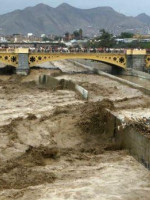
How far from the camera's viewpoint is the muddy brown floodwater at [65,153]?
59.0 ft

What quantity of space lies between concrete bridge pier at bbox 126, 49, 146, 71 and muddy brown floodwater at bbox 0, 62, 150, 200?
29635 millimetres

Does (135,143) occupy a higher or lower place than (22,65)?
lower

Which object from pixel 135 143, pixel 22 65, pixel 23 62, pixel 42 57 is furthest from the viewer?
pixel 42 57

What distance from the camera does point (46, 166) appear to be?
71.1 ft

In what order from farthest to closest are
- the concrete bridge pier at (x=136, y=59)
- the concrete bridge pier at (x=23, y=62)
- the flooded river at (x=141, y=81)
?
the concrete bridge pier at (x=136, y=59)
the concrete bridge pier at (x=23, y=62)
the flooded river at (x=141, y=81)

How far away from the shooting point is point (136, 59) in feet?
236

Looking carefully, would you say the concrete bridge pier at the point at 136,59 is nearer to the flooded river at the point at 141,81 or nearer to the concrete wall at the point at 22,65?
the flooded river at the point at 141,81

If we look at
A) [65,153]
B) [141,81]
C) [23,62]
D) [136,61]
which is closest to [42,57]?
[23,62]

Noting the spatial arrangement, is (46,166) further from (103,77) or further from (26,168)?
(103,77)

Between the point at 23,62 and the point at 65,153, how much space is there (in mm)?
43788

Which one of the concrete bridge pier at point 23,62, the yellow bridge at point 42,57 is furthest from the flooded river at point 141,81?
the concrete bridge pier at point 23,62

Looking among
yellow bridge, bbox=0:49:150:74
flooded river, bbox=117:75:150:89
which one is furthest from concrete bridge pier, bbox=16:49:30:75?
flooded river, bbox=117:75:150:89

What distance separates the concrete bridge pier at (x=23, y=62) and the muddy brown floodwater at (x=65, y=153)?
78.2ft

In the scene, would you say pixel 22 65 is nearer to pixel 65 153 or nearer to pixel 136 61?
pixel 136 61
